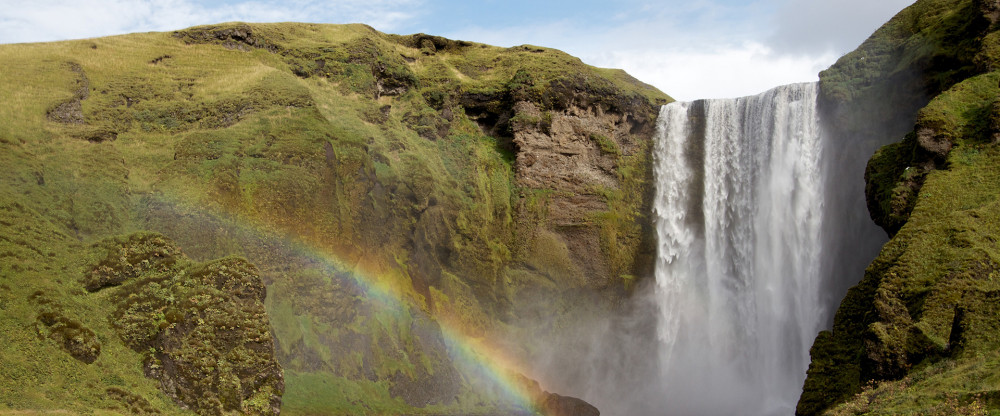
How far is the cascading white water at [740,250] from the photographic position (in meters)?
43.3

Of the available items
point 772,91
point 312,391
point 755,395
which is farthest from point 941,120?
point 312,391

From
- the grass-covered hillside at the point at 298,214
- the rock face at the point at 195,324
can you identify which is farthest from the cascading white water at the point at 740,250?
the rock face at the point at 195,324

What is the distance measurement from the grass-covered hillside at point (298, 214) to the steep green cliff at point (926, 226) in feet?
58.5

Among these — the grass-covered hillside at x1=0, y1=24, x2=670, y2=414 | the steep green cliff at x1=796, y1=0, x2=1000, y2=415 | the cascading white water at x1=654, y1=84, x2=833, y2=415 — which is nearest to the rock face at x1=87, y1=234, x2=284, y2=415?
the grass-covered hillside at x1=0, y1=24, x2=670, y2=414

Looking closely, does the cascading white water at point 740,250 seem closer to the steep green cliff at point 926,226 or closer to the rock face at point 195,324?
the steep green cliff at point 926,226

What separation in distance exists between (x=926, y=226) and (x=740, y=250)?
18051mm

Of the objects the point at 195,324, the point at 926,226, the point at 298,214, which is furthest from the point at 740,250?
the point at 195,324

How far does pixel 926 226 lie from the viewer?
30078 millimetres

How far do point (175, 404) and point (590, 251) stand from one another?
31.4 m

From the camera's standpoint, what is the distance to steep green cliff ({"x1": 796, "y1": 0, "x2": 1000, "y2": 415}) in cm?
2383

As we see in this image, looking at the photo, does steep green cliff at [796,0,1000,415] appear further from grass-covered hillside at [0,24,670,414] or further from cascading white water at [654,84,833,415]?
grass-covered hillside at [0,24,670,414]

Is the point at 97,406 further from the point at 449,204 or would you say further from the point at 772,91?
the point at 772,91

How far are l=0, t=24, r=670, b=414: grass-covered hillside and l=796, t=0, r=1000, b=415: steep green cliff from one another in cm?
1782

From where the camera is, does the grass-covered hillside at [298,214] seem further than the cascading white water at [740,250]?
No
